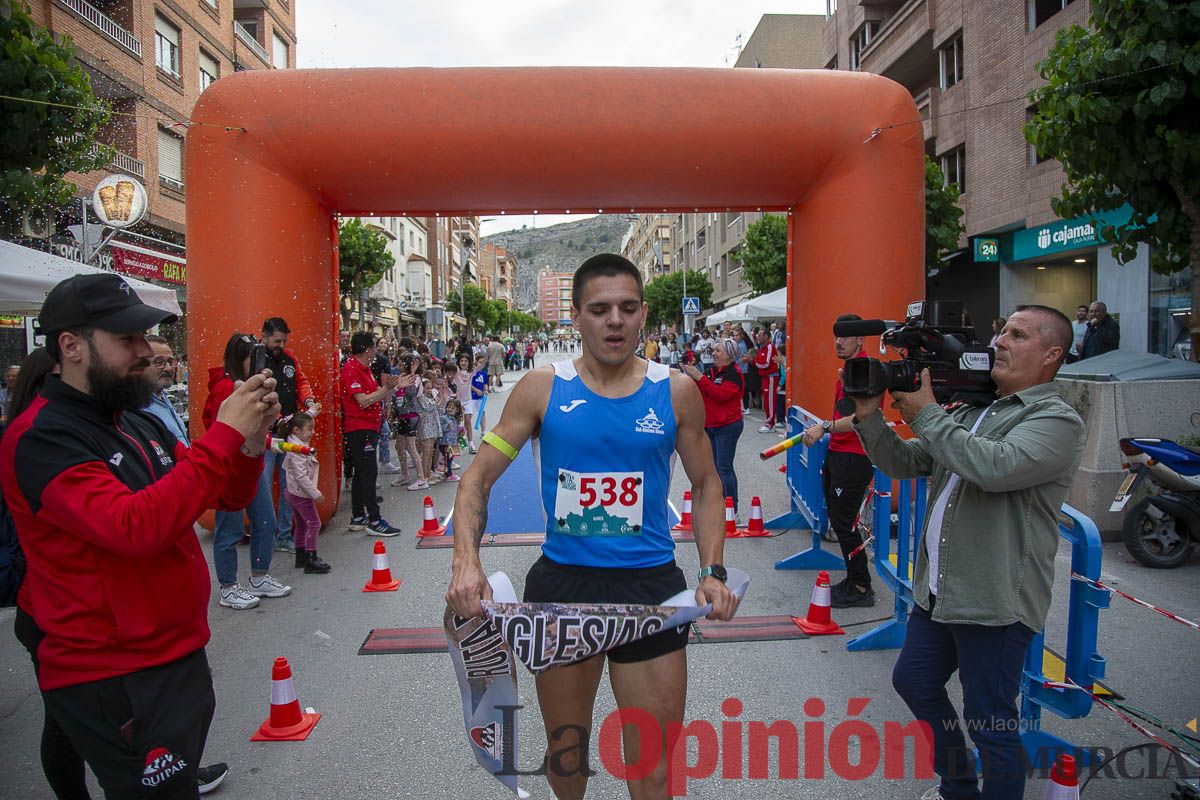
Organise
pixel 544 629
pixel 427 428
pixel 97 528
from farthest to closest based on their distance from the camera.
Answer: pixel 427 428
pixel 544 629
pixel 97 528

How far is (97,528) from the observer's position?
201 centimetres

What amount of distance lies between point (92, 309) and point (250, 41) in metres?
28.8

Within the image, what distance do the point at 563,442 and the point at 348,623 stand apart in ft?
12.2

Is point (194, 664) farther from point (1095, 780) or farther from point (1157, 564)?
point (1157, 564)

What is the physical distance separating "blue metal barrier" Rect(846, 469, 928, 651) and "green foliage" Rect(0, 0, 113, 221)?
7.87 metres

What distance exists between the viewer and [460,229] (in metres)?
73.7

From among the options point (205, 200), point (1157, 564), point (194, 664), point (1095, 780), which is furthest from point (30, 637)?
point (1157, 564)

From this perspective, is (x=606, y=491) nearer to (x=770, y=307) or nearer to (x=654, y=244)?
(x=770, y=307)

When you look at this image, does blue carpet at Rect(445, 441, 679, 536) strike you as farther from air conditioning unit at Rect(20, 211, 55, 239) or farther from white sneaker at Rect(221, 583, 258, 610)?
air conditioning unit at Rect(20, 211, 55, 239)

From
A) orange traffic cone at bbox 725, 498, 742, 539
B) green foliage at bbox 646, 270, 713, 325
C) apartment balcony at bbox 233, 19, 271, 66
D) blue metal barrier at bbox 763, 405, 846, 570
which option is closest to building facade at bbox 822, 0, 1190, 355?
blue metal barrier at bbox 763, 405, 846, 570

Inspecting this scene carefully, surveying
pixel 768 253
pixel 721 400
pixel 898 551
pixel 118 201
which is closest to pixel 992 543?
pixel 898 551

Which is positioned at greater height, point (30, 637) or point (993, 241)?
point (993, 241)

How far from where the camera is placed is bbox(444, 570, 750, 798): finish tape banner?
239 centimetres

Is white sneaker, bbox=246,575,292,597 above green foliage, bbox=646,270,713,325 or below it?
below
